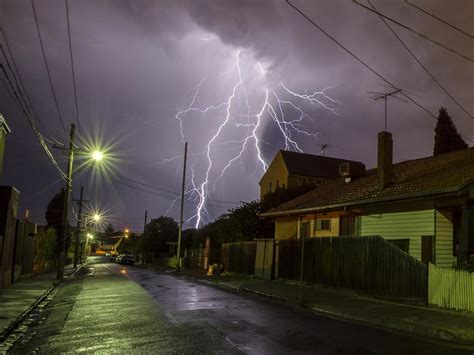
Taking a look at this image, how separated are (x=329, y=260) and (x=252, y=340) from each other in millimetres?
10350

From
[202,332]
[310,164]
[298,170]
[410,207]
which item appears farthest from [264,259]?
[310,164]

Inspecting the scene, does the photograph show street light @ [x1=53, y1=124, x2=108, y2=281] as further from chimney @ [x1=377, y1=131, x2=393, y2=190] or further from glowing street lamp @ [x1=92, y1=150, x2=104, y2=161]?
chimney @ [x1=377, y1=131, x2=393, y2=190]

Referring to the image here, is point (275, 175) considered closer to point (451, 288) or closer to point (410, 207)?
point (410, 207)

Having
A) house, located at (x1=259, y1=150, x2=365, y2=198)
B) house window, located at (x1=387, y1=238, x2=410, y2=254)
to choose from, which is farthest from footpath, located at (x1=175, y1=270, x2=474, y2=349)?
house, located at (x1=259, y1=150, x2=365, y2=198)

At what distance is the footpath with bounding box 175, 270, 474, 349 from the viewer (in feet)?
32.7

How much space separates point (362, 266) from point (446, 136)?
24.2 meters

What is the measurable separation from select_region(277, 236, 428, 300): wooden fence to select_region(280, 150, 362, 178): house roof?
32.4 m

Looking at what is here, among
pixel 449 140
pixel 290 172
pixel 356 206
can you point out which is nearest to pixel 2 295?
pixel 356 206

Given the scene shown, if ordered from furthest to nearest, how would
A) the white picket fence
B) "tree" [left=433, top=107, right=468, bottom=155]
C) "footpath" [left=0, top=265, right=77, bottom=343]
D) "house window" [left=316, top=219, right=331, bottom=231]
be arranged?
"tree" [left=433, top=107, right=468, bottom=155]
"house window" [left=316, top=219, right=331, bottom=231]
the white picket fence
"footpath" [left=0, top=265, right=77, bottom=343]

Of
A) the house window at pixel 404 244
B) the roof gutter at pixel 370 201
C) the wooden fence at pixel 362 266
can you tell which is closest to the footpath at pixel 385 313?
the wooden fence at pixel 362 266

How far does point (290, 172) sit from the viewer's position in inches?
2094

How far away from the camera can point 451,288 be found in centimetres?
1259

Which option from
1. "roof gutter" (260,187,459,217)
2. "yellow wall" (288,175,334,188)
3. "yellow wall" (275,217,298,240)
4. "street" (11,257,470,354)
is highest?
"yellow wall" (288,175,334,188)

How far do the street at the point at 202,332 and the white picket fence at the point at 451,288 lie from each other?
3305 millimetres
